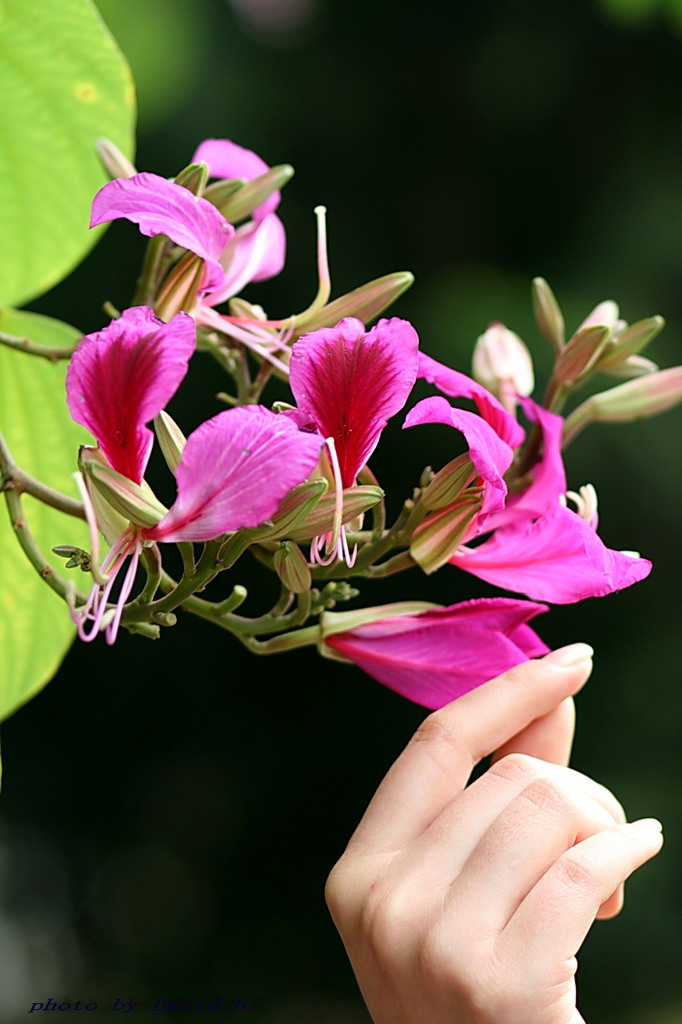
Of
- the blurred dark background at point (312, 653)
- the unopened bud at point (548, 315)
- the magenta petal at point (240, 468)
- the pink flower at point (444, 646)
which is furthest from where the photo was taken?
the blurred dark background at point (312, 653)

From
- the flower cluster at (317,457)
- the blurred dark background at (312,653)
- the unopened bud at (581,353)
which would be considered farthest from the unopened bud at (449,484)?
the blurred dark background at (312,653)

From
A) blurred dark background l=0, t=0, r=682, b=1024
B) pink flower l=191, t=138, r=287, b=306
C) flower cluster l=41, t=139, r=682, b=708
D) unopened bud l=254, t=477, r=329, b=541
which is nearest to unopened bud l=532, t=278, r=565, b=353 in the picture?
flower cluster l=41, t=139, r=682, b=708

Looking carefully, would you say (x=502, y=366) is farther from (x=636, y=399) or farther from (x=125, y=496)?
(x=125, y=496)

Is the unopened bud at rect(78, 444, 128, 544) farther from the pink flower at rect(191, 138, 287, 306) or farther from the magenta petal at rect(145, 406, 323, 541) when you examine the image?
the pink flower at rect(191, 138, 287, 306)

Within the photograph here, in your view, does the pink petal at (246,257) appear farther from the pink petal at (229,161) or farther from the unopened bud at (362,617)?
the unopened bud at (362,617)

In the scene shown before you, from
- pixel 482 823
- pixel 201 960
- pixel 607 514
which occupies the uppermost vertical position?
pixel 482 823

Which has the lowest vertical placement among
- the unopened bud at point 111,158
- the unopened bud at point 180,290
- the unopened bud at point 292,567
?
the unopened bud at point 292,567

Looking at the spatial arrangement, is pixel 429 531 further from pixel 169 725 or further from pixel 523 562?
pixel 169 725

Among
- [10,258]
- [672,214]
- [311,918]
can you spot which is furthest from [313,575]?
[311,918]
